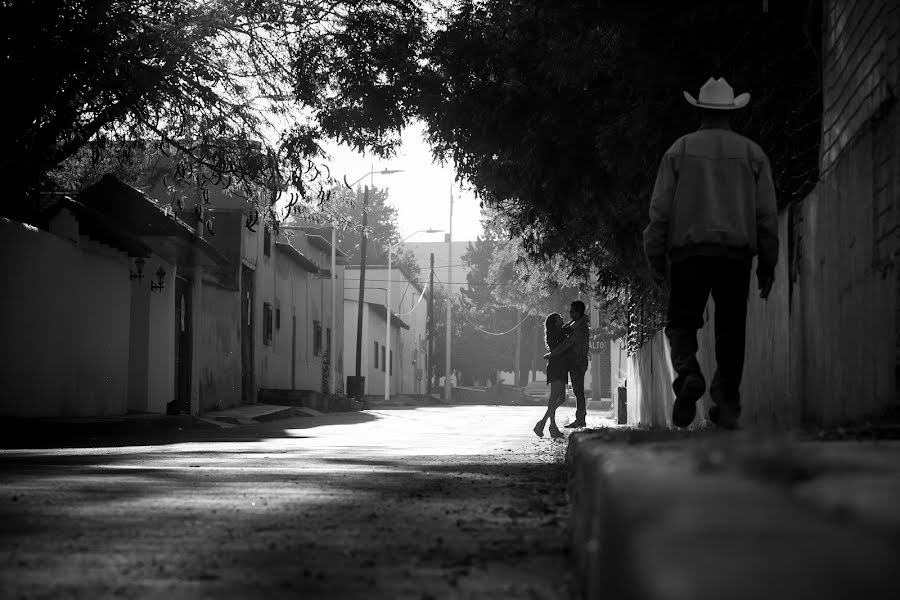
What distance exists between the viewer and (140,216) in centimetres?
2136

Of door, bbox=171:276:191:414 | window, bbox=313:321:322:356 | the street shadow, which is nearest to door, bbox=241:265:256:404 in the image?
door, bbox=171:276:191:414

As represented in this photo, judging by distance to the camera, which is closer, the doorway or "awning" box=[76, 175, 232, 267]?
"awning" box=[76, 175, 232, 267]

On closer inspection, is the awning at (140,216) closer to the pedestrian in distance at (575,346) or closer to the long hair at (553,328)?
the long hair at (553,328)

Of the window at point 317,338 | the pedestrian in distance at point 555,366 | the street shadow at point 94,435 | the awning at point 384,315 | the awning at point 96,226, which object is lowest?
the street shadow at point 94,435

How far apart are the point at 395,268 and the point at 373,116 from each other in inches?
1950

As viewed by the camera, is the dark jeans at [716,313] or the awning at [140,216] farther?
the awning at [140,216]

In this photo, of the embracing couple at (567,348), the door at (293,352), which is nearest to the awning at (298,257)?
the door at (293,352)

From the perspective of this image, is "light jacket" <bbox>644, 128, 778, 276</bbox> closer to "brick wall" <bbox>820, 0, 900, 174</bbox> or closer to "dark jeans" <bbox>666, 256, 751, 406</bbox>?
"dark jeans" <bbox>666, 256, 751, 406</bbox>

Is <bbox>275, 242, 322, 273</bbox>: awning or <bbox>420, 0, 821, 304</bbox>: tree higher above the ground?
<bbox>275, 242, 322, 273</bbox>: awning

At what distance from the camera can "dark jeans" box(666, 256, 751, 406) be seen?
681 centimetres

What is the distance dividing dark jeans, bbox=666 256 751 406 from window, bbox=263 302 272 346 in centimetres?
2697

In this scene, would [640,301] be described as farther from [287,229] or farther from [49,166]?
[287,229]

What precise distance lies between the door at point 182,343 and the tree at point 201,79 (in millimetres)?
6840

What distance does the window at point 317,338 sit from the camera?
1640 inches
